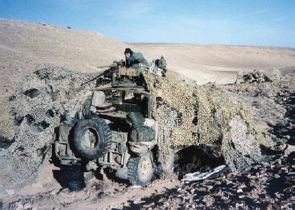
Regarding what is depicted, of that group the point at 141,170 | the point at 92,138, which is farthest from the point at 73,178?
the point at 141,170

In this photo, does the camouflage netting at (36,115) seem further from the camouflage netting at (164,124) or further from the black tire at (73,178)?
the black tire at (73,178)

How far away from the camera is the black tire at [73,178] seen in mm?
4578

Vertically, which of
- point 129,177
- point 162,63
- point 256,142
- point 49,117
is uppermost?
point 162,63

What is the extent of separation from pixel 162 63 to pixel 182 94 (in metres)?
2.51

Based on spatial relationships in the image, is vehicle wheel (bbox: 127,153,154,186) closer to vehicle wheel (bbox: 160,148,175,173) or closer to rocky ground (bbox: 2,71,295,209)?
rocky ground (bbox: 2,71,295,209)

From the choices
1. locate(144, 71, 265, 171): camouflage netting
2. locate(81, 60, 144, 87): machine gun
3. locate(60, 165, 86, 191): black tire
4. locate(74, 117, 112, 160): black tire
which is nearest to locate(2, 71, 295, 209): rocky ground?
locate(60, 165, 86, 191): black tire

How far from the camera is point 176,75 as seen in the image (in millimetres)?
6809

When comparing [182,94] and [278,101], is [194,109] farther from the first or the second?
[278,101]

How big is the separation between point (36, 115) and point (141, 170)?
8.87 ft

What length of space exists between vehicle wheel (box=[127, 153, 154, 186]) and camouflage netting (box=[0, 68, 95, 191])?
190cm

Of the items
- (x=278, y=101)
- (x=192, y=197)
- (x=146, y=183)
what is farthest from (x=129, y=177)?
(x=278, y=101)

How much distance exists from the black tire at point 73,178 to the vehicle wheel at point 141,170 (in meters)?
1.01

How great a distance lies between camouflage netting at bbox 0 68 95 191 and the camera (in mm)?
4809

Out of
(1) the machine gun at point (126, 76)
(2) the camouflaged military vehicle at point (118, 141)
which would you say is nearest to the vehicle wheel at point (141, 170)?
(2) the camouflaged military vehicle at point (118, 141)
